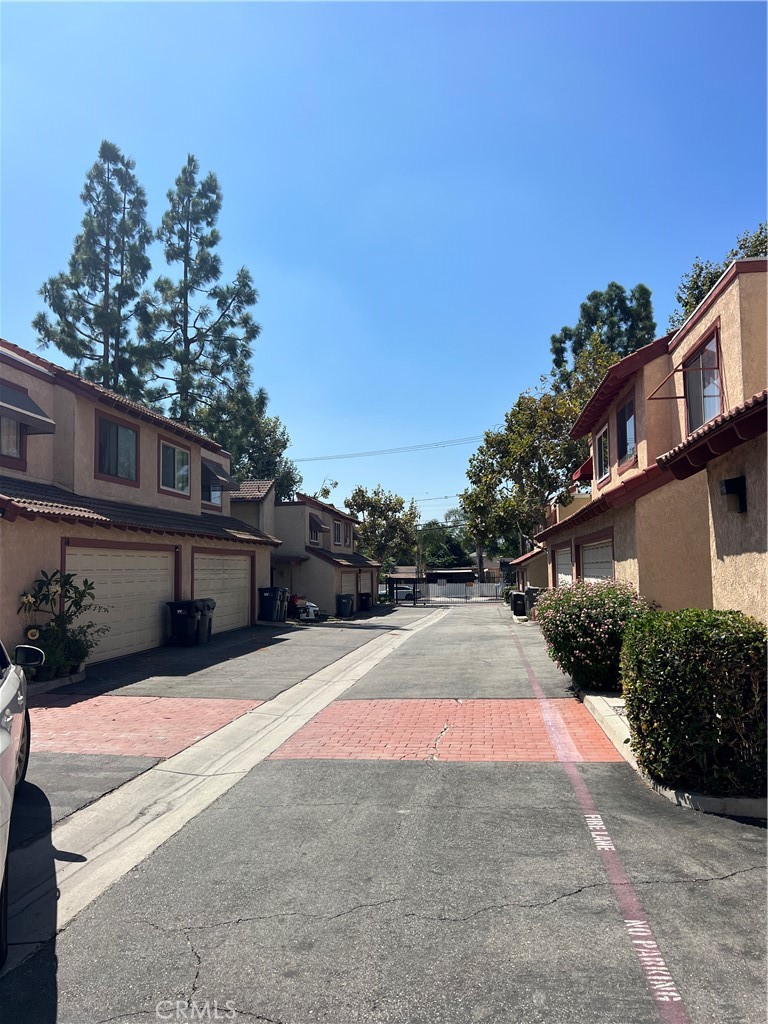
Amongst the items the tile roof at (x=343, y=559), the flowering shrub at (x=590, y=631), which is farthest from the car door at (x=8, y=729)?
the tile roof at (x=343, y=559)

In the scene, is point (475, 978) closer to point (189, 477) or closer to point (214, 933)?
point (214, 933)

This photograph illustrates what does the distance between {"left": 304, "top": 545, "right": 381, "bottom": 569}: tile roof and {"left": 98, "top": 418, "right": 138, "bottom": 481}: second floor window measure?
52.5 feet

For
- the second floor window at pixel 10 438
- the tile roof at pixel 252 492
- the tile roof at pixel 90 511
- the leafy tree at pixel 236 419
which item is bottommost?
the tile roof at pixel 90 511

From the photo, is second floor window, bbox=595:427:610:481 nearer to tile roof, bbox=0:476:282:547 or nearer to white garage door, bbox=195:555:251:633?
tile roof, bbox=0:476:282:547

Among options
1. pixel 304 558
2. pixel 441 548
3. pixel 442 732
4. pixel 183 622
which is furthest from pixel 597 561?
pixel 441 548

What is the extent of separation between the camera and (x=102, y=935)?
153 inches

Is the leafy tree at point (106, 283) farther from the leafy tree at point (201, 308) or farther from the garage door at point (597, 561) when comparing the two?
the garage door at point (597, 561)

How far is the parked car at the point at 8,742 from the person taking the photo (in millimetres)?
3629

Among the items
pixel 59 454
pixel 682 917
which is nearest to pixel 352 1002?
pixel 682 917

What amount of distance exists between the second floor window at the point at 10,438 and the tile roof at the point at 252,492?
14.7m

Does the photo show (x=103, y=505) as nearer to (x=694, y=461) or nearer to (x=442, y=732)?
(x=442, y=732)

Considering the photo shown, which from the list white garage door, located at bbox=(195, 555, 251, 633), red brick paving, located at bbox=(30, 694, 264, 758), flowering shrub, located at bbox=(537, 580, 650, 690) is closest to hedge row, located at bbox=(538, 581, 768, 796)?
flowering shrub, located at bbox=(537, 580, 650, 690)

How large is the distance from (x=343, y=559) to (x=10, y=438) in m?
24.2

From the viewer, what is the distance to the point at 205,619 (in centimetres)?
1794
